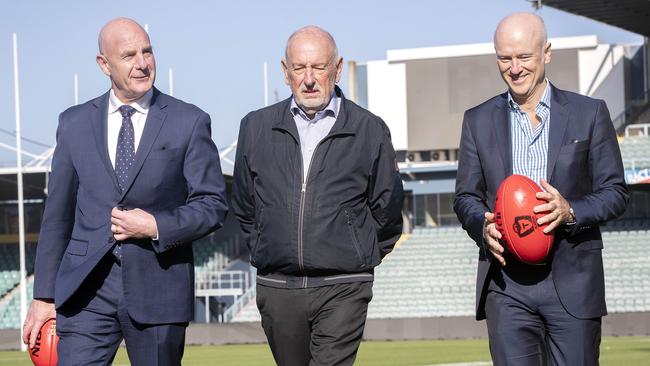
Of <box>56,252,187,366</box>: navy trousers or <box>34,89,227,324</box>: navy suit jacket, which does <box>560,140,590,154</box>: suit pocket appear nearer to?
<box>34,89,227,324</box>: navy suit jacket

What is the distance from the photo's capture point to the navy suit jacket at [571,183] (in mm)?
6195

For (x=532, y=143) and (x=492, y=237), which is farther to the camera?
(x=532, y=143)

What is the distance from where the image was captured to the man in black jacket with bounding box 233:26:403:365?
6.48 m

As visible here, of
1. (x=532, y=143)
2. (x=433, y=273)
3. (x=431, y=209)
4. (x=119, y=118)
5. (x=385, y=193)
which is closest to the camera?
(x=119, y=118)

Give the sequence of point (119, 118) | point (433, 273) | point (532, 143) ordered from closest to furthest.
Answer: point (119, 118), point (532, 143), point (433, 273)

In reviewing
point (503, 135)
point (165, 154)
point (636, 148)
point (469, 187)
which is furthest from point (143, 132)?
point (636, 148)

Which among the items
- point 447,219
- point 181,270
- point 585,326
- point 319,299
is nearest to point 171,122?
point 181,270

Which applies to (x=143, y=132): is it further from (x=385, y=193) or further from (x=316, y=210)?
(x=385, y=193)

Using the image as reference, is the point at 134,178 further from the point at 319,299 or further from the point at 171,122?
the point at 319,299

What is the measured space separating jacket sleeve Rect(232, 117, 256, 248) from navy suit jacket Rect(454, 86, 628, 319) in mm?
1116

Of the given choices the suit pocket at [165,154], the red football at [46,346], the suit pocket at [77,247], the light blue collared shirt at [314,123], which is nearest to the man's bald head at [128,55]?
the suit pocket at [165,154]

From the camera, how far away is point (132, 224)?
588 cm

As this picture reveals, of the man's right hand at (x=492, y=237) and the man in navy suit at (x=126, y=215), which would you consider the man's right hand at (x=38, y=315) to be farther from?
the man's right hand at (x=492, y=237)

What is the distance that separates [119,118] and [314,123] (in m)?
1.03
